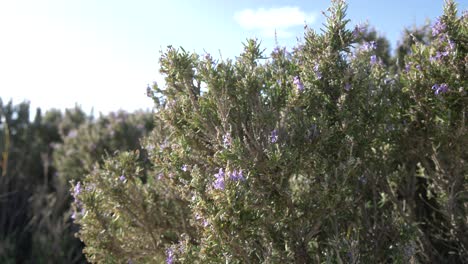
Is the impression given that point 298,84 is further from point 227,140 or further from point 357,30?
point 357,30

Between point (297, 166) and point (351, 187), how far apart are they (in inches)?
20.7

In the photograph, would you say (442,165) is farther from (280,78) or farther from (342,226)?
(280,78)

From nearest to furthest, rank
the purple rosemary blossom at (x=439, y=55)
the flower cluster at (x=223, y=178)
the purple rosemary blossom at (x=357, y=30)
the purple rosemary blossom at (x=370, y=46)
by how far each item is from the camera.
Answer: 1. the flower cluster at (x=223, y=178)
2. the purple rosemary blossom at (x=357, y=30)
3. the purple rosemary blossom at (x=439, y=55)
4. the purple rosemary blossom at (x=370, y=46)

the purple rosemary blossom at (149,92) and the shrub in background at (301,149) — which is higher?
the purple rosemary blossom at (149,92)

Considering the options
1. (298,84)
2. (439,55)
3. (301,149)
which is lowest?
(301,149)

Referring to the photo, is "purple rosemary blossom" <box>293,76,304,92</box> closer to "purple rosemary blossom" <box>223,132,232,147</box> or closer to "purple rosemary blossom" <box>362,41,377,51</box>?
"purple rosemary blossom" <box>223,132,232,147</box>

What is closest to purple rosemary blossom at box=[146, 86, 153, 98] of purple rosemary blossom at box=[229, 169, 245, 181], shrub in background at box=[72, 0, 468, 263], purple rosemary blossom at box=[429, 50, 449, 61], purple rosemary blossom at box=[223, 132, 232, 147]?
shrub in background at box=[72, 0, 468, 263]

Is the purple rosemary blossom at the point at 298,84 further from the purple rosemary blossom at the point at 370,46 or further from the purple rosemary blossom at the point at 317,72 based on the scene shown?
the purple rosemary blossom at the point at 370,46

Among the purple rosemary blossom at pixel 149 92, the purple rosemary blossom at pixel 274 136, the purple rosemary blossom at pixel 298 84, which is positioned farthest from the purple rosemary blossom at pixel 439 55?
the purple rosemary blossom at pixel 149 92

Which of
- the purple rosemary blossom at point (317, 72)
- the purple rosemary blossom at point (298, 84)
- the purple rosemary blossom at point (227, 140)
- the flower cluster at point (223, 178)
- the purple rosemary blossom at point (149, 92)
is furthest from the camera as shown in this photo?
the purple rosemary blossom at point (149, 92)

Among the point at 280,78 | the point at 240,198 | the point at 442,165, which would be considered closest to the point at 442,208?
the point at 442,165

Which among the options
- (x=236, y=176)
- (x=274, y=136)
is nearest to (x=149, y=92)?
(x=274, y=136)

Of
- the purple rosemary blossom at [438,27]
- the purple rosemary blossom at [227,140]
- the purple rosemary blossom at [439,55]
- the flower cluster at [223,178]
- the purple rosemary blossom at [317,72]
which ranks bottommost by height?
the flower cluster at [223,178]

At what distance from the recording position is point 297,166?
9.54 feet
